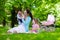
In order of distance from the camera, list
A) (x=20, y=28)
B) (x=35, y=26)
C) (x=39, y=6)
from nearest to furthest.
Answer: (x=20, y=28), (x=35, y=26), (x=39, y=6)

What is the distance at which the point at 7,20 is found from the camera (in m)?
16.9

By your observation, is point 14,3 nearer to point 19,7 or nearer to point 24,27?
point 19,7

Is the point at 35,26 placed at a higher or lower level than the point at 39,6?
lower

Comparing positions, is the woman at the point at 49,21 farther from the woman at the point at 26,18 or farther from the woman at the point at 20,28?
the woman at the point at 20,28

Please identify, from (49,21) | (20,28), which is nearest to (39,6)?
(49,21)

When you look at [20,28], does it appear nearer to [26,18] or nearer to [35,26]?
[26,18]

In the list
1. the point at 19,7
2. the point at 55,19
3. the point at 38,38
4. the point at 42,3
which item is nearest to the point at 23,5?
the point at 19,7

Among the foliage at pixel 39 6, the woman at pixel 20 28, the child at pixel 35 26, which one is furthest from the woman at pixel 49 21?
the woman at pixel 20 28

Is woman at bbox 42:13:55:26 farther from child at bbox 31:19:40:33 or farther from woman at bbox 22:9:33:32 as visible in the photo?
woman at bbox 22:9:33:32

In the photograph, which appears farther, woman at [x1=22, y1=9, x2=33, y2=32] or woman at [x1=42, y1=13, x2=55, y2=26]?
woman at [x1=42, y1=13, x2=55, y2=26]

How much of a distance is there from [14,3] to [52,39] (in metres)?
4.77

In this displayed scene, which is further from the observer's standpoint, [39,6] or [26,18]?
[39,6]

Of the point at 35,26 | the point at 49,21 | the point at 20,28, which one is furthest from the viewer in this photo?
the point at 49,21

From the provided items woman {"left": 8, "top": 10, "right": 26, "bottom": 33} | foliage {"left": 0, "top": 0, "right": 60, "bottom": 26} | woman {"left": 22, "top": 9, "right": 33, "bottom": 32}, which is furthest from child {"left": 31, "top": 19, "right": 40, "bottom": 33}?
foliage {"left": 0, "top": 0, "right": 60, "bottom": 26}
